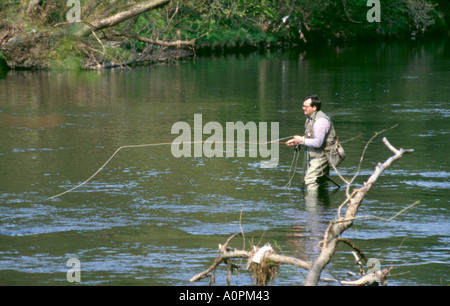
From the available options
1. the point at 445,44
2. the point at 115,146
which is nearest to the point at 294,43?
the point at 445,44

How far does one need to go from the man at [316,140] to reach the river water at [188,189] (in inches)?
10.5

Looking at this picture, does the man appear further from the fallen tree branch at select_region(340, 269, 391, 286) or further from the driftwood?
the fallen tree branch at select_region(340, 269, 391, 286)

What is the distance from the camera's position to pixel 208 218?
10.1 meters

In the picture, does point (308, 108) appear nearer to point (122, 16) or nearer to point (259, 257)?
point (259, 257)

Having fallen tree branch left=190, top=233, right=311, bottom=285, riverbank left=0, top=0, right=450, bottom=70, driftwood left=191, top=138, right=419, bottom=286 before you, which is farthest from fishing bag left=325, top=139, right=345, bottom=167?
riverbank left=0, top=0, right=450, bottom=70

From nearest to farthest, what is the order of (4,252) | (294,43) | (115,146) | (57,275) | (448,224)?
(57,275)
(4,252)
(448,224)
(115,146)
(294,43)

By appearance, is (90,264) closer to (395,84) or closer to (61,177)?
(61,177)

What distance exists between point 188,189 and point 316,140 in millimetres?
1965

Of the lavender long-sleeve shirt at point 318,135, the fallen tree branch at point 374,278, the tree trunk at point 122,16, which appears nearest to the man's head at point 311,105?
the lavender long-sleeve shirt at point 318,135

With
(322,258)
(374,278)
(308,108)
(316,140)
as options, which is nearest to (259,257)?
(322,258)

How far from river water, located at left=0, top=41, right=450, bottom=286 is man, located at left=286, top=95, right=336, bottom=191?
Answer: 267 millimetres

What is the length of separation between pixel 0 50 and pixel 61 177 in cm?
2311

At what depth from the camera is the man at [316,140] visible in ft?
36.1

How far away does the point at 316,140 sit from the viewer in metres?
11.0
